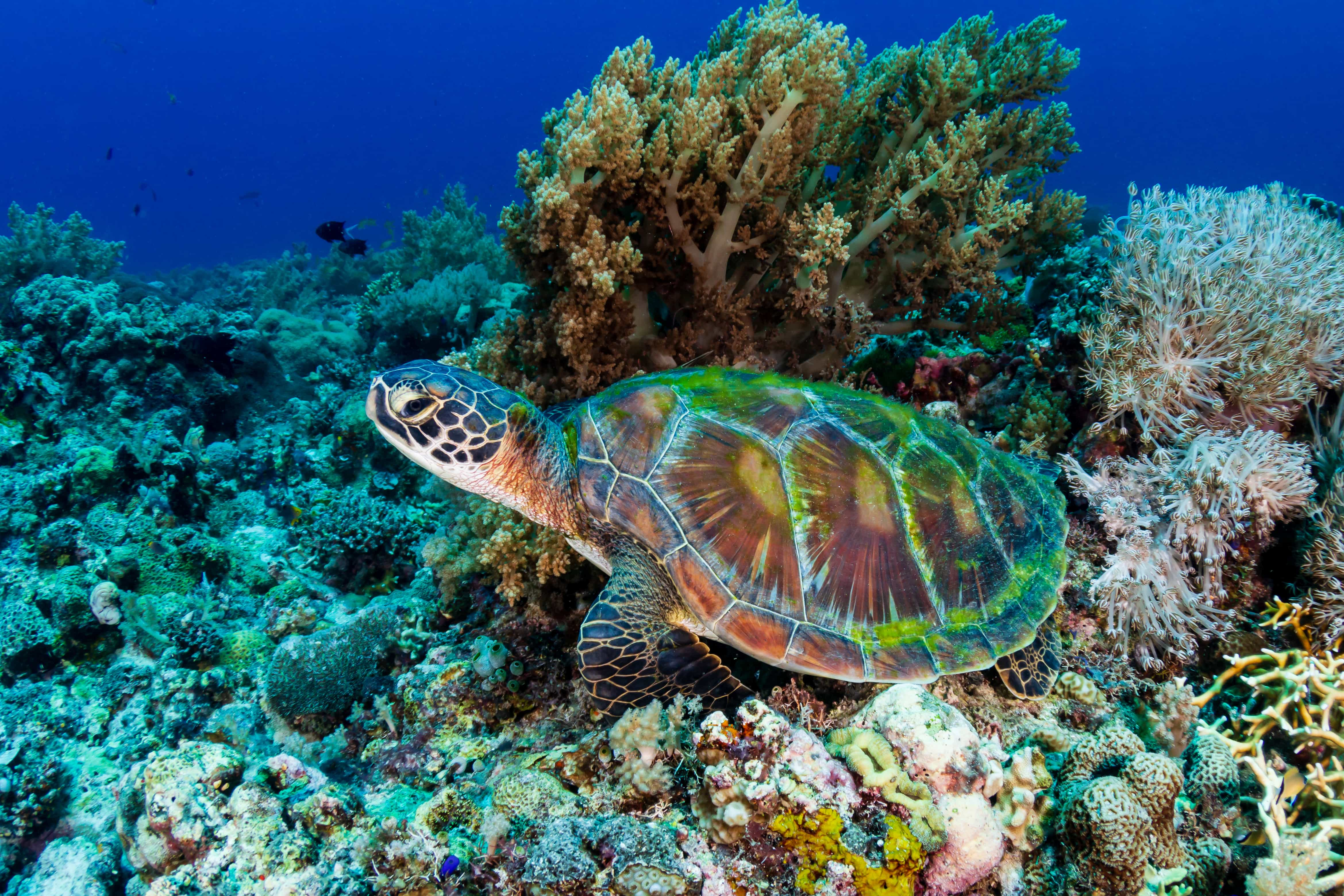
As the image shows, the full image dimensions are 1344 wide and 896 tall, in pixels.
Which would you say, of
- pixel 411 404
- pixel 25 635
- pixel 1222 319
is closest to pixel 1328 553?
pixel 1222 319

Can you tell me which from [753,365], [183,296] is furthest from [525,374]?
[183,296]

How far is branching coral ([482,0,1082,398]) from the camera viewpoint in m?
2.96

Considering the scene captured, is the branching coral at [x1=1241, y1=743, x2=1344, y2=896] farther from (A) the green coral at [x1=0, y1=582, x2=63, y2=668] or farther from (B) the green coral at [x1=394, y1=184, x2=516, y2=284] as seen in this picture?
(B) the green coral at [x1=394, y1=184, x2=516, y2=284]

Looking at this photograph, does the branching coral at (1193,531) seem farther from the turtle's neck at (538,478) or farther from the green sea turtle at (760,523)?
the turtle's neck at (538,478)

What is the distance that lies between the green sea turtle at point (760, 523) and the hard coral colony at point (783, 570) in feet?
0.06

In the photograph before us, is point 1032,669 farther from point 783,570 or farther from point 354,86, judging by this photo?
point 354,86

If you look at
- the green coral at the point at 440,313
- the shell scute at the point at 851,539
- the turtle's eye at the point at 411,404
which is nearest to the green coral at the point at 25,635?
the turtle's eye at the point at 411,404

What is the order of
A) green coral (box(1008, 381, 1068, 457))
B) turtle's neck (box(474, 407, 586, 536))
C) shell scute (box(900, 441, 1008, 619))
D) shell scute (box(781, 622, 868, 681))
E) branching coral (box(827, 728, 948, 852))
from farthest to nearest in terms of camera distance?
green coral (box(1008, 381, 1068, 457)) < turtle's neck (box(474, 407, 586, 536)) < shell scute (box(900, 441, 1008, 619)) < shell scute (box(781, 622, 868, 681)) < branching coral (box(827, 728, 948, 852))

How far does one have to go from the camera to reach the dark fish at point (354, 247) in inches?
285

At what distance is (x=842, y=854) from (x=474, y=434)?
1.97 meters

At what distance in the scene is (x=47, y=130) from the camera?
88875 mm

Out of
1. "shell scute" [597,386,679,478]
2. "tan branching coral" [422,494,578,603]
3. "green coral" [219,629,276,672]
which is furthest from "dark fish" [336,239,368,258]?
"shell scute" [597,386,679,478]

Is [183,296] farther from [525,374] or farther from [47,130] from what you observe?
[47,130]

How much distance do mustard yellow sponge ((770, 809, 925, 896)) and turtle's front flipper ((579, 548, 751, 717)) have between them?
0.72 m
